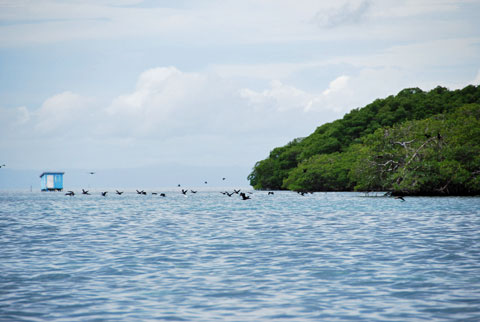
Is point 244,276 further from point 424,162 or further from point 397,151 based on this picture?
point 397,151

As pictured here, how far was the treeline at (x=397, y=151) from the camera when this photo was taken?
7594 cm

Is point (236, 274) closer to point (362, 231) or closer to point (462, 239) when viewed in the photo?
point (462, 239)

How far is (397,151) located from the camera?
80.6 meters

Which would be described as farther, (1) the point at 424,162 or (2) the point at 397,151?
(2) the point at 397,151

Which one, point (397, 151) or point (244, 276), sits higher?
point (397, 151)

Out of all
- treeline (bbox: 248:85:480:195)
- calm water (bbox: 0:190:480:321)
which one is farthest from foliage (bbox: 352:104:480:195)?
calm water (bbox: 0:190:480:321)

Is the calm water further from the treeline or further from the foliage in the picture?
the treeline

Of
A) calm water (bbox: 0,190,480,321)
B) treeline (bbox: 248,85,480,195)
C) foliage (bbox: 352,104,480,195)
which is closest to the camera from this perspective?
calm water (bbox: 0,190,480,321)

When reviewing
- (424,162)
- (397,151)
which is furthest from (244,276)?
(397,151)

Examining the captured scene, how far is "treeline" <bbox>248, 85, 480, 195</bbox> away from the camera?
7594 centimetres

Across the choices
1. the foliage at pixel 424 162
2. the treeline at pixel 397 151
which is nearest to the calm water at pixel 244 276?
the foliage at pixel 424 162

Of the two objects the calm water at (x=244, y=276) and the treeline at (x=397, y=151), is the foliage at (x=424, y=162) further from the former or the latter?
the calm water at (x=244, y=276)

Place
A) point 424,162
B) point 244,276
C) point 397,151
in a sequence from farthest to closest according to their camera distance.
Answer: point 397,151 → point 424,162 → point 244,276

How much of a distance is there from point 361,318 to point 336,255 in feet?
33.7
